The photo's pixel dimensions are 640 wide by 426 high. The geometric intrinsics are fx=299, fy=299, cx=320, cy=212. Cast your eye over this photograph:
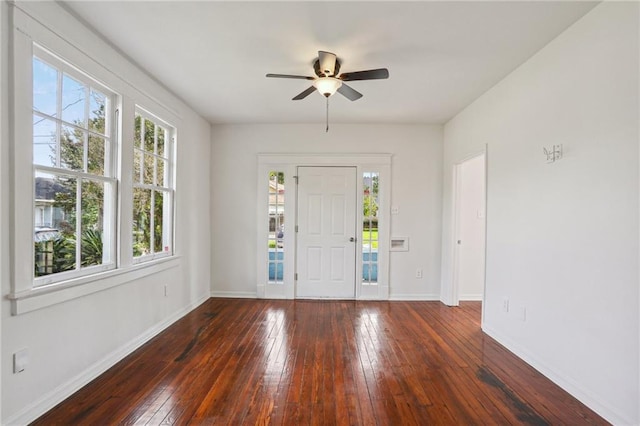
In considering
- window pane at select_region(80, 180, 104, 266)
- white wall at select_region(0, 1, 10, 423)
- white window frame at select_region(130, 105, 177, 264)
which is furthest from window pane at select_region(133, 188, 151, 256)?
white wall at select_region(0, 1, 10, 423)

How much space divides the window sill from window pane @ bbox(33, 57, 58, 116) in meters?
1.16

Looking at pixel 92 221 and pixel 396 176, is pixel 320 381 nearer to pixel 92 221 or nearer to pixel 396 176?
pixel 92 221

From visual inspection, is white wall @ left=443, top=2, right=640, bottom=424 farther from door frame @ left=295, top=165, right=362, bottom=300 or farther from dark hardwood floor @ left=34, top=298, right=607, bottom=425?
door frame @ left=295, top=165, right=362, bottom=300

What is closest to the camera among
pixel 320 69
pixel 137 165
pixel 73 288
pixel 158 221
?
pixel 73 288

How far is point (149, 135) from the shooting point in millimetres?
3174

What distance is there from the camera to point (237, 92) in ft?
11.2

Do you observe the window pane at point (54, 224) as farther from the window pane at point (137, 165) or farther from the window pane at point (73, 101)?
the window pane at point (137, 165)

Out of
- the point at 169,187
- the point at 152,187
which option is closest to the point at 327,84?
the point at 152,187

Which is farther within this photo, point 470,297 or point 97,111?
point 470,297

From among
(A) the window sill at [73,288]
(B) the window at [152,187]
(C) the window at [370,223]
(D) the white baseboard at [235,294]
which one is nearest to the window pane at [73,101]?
(B) the window at [152,187]

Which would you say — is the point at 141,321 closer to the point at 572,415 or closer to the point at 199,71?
the point at 199,71

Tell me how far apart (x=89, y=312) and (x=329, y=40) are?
110 inches

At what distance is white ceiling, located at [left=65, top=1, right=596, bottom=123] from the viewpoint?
6.64ft

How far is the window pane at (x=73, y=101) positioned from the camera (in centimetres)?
213
